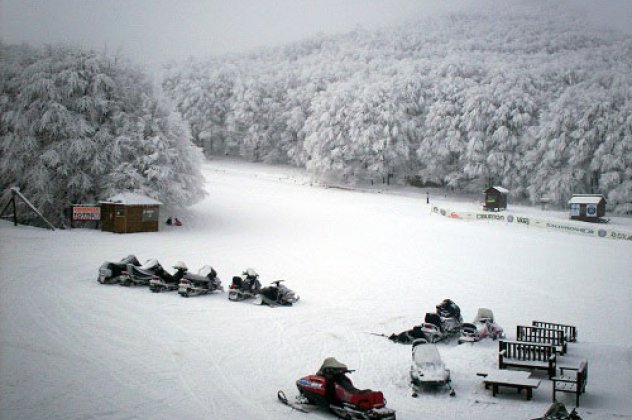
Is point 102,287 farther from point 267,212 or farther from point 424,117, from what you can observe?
point 424,117

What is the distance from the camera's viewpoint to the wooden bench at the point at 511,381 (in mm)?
9602

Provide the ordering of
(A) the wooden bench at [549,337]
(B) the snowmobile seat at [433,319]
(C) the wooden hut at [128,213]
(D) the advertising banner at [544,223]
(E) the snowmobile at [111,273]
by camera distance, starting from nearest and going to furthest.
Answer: (A) the wooden bench at [549,337] < (B) the snowmobile seat at [433,319] < (E) the snowmobile at [111,273] < (C) the wooden hut at [128,213] < (D) the advertising banner at [544,223]

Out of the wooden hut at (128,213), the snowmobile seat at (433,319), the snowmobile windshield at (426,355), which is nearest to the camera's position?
the snowmobile windshield at (426,355)

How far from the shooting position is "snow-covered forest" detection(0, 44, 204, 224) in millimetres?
29250

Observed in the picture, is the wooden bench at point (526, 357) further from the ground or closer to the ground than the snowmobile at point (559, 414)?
closer to the ground

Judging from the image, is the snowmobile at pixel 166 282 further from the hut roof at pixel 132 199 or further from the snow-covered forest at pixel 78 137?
the snow-covered forest at pixel 78 137

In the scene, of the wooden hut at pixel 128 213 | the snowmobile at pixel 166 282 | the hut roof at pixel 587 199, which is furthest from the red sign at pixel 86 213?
the hut roof at pixel 587 199

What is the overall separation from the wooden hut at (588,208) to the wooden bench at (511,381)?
2983cm

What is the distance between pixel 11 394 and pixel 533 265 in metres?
20.6

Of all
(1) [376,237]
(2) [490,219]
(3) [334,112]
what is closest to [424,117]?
(3) [334,112]

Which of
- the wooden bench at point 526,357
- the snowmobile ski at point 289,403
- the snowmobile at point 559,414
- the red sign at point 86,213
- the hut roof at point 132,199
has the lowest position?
the snowmobile ski at point 289,403

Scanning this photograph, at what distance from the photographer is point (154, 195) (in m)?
30.0

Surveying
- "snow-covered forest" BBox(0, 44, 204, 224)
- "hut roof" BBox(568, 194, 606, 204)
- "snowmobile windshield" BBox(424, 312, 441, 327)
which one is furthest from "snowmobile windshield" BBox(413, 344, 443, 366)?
"hut roof" BBox(568, 194, 606, 204)

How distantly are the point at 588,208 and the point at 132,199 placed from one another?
92.1ft
